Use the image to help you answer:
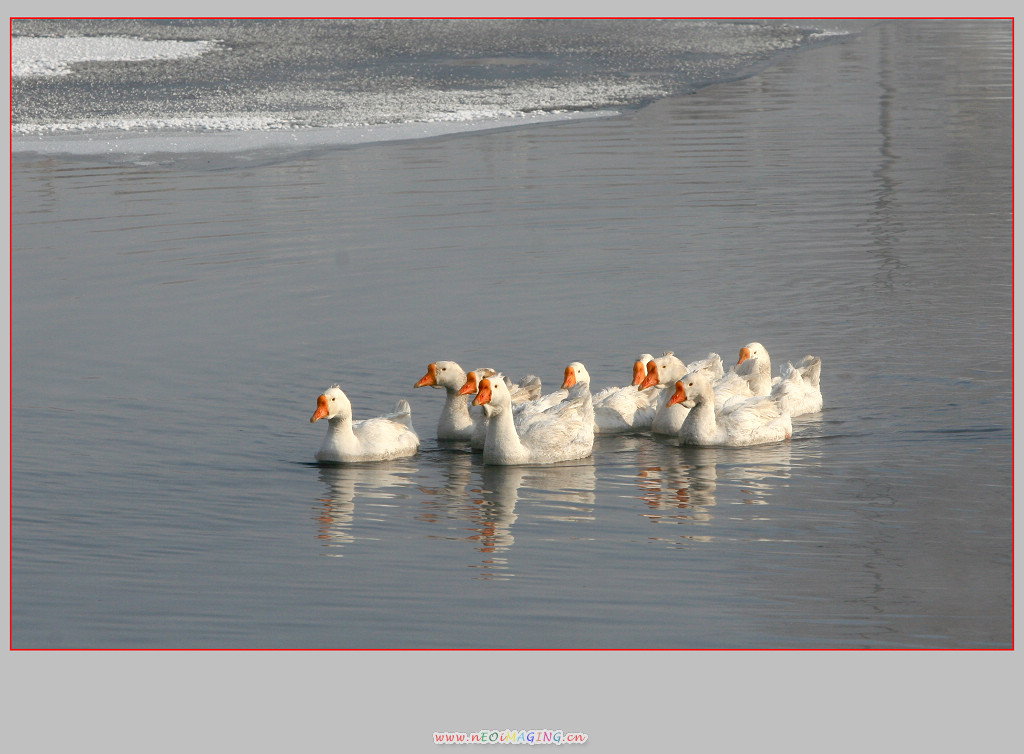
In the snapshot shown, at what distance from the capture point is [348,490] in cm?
1024

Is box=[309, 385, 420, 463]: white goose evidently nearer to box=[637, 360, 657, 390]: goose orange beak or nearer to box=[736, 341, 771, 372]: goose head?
box=[637, 360, 657, 390]: goose orange beak

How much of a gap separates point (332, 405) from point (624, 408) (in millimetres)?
2615

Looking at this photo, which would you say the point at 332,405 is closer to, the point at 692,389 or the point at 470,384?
the point at 470,384

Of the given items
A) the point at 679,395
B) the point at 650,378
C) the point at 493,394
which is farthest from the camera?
the point at 650,378

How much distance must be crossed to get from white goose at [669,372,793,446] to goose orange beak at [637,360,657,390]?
320mm

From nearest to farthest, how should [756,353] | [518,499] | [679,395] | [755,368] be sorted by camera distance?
1. [518,499]
2. [679,395]
3. [755,368]
4. [756,353]

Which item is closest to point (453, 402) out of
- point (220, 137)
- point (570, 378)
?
point (570, 378)

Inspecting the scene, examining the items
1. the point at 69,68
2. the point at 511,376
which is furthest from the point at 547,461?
the point at 69,68

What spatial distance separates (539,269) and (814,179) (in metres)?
6.95

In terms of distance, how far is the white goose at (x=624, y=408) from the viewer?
11.6m

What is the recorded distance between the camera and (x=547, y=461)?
10875 millimetres

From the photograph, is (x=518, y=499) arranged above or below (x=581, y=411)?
below

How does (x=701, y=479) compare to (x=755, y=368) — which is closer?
(x=701, y=479)

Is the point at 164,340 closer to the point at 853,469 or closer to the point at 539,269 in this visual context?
the point at 539,269
